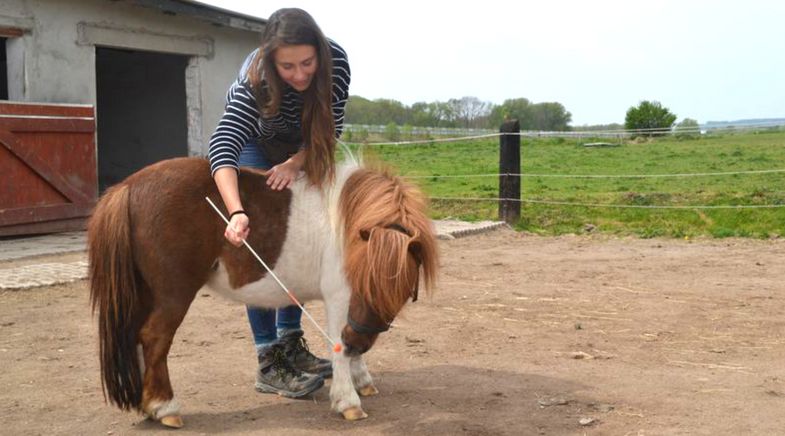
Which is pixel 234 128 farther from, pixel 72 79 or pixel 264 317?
pixel 72 79

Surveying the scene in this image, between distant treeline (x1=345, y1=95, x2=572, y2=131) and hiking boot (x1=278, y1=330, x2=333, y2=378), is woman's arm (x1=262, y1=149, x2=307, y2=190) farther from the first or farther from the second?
distant treeline (x1=345, y1=95, x2=572, y2=131)

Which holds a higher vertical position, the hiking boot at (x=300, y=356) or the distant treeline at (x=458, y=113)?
the distant treeline at (x=458, y=113)

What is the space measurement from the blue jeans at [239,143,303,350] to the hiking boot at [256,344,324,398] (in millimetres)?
72

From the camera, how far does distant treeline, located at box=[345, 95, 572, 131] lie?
39125 millimetres

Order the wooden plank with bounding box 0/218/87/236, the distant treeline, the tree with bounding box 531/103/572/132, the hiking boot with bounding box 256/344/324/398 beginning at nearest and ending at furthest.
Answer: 1. the hiking boot with bounding box 256/344/324/398
2. the wooden plank with bounding box 0/218/87/236
3. the distant treeline
4. the tree with bounding box 531/103/572/132

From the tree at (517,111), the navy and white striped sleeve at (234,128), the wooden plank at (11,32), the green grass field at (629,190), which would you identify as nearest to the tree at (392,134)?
the green grass field at (629,190)

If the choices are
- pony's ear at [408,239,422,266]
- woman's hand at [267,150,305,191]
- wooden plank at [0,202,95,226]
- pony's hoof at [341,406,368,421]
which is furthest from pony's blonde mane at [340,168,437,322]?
wooden plank at [0,202,95,226]

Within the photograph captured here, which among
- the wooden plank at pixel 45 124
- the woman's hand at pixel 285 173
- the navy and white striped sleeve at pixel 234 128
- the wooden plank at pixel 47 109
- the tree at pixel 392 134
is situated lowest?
the woman's hand at pixel 285 173

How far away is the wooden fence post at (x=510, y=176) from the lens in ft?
34.9

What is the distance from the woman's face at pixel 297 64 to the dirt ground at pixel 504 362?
140cm

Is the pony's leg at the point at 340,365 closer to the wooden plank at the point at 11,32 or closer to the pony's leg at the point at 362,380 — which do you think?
the pony's leg at the point at 362,380

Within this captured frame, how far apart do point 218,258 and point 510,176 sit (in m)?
7.61

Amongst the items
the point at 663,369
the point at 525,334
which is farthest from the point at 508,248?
the point at 663,369

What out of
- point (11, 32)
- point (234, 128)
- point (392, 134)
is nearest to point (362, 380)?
point (234, 128)
